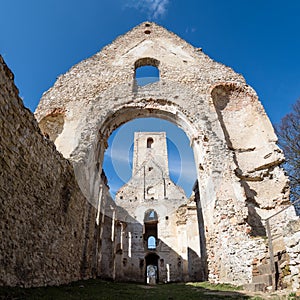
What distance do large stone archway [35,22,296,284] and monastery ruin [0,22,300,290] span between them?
0.15 feet

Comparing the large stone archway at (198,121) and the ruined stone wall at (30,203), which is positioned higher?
the large stone archway at (198,121)

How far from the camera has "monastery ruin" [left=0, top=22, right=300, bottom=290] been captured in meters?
4.60

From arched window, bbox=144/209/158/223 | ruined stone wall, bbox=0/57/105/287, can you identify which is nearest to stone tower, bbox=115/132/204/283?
arched window, bbox=144/209/158/223

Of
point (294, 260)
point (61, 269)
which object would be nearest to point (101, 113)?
point (61, 269)

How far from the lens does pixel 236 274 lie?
270 inches

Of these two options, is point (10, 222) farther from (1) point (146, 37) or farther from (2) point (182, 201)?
(2) point (182, 201)

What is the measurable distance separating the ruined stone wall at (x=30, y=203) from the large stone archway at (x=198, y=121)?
1889 millimetres

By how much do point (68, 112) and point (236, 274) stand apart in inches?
341

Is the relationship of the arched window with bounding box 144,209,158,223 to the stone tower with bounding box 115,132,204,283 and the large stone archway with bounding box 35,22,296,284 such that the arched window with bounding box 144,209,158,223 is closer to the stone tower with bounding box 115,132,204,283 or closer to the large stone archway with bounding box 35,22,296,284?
the stone tower with bounding box 115,132,204,283

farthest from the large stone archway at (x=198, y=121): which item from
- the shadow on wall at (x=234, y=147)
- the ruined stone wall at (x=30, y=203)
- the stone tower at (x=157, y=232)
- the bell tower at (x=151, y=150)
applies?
the bell tower at (x=151, y=150)

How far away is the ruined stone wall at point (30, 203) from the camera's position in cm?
409

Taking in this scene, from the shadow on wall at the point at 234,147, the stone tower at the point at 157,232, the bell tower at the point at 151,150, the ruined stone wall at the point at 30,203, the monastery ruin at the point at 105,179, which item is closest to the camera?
the ruined stone wall at the point at 30,203

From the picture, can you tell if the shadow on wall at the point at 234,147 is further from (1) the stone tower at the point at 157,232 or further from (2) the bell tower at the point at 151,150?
(2) the bell tower at the point at 151,150

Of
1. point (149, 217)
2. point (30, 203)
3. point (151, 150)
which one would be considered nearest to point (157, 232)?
point (149, 217)
